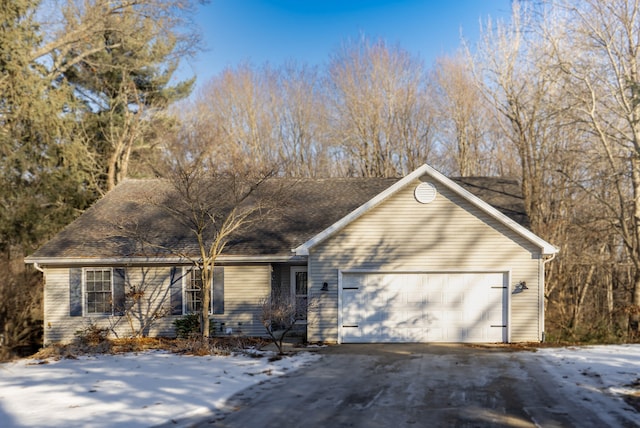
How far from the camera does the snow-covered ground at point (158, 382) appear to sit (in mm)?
8008

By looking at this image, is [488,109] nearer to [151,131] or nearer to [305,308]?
[151,131]

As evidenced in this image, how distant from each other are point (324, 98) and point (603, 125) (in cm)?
1846

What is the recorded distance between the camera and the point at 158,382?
9969mm

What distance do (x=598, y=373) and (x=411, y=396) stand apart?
4017 millimetres

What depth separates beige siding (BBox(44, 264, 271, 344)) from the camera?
52.5 ft

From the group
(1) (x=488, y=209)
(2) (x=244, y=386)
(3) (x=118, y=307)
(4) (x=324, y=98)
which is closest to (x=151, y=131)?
(4) (x=324, y=98)

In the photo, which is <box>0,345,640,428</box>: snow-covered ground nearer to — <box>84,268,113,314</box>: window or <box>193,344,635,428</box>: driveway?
<box>193,344,635,428</box>: driveway

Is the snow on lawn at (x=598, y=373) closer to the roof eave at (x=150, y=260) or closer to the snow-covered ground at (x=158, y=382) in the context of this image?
the snow-covered ground at (x=158, y=382)

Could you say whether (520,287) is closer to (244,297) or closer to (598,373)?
(598,373)

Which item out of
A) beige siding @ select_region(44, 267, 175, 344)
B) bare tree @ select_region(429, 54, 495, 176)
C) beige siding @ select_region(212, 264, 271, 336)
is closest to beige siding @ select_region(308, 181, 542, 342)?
beige siding @ select_region(212, 264, 271, 336)

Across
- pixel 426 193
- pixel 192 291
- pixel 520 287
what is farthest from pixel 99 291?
pixel 520 287

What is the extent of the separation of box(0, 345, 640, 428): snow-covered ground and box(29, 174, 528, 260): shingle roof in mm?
3779

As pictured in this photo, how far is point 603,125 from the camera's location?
21.1m

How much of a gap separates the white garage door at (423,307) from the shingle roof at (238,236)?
98.0 inches
